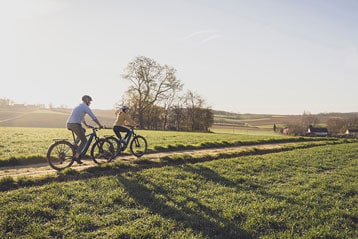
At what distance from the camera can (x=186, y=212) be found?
5.86m

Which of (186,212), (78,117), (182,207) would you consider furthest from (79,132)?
(186,212)

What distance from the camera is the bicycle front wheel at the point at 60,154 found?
918cm

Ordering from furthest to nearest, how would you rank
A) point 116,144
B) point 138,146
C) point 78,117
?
1. point 138,146
2. point 116,144
3. point 78,117

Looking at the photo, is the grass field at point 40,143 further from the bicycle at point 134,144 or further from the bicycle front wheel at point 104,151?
the bicycle front wheel at point 104,151

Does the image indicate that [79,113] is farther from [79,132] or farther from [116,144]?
[116,144]

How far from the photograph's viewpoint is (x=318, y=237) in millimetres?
5078

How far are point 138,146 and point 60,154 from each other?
4332mm

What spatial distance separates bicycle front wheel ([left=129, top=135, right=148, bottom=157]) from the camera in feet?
42.1

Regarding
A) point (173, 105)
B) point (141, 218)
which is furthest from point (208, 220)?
point (173, 105)

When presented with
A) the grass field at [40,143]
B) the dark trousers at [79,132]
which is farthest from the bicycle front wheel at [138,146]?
the dark trousers at [79,132]

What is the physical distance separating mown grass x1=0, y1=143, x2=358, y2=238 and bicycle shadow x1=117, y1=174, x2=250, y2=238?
0.02 meters

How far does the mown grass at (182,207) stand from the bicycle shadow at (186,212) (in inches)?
0.7

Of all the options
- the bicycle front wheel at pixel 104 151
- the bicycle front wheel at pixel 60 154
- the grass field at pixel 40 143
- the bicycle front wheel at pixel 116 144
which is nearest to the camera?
the bicycle front wheel at pixel 60 154

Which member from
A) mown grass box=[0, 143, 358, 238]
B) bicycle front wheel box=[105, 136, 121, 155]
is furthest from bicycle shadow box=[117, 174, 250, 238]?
bicycle front wheel box=[105, 136, 121, 155]
